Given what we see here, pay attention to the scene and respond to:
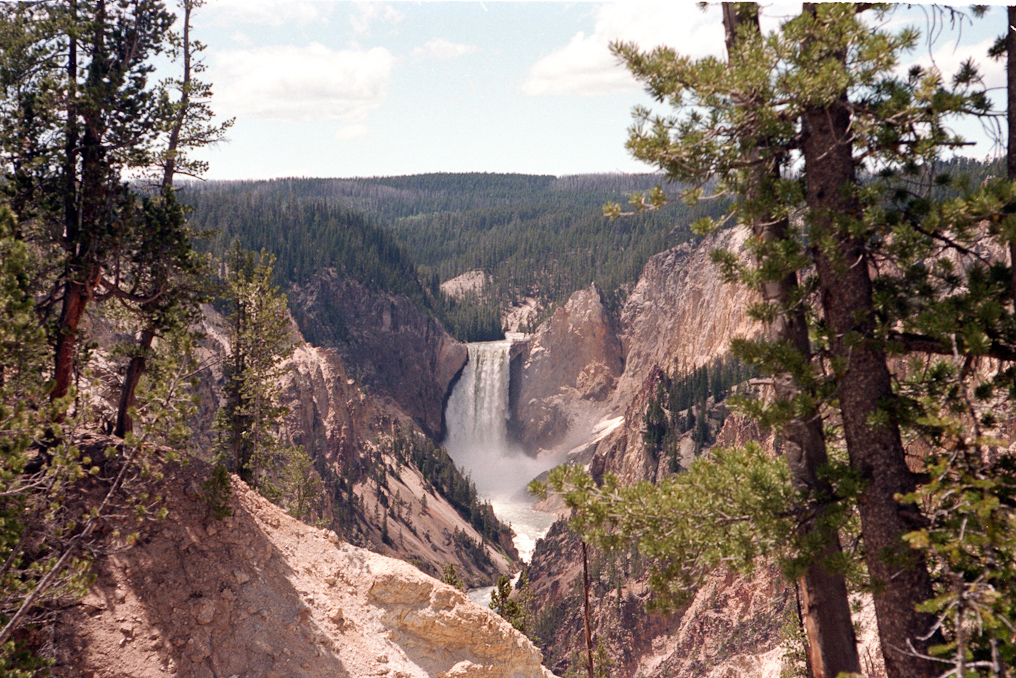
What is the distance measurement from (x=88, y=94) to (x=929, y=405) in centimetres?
1480

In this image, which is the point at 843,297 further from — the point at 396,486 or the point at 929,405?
the point at 396,486

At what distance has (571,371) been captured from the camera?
117188 mm

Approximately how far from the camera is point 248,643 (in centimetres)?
1462

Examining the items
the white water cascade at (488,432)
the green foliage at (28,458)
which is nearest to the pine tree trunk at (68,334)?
the green foliage at (28,458)

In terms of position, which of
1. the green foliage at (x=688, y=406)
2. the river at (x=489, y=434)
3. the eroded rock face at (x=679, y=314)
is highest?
the eroded rock face at (x=679, y=314)

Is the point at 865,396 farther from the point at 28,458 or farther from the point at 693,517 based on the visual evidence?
the point at 28,458

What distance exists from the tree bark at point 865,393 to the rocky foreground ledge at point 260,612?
1144cm

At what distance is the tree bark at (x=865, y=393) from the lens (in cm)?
673

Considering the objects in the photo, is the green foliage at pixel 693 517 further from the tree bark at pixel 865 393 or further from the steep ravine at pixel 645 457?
the tree bark at pixel 865 393

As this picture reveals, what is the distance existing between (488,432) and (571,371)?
17.8 meters

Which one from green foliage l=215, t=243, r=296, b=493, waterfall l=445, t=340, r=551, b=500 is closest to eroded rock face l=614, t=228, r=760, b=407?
waterfall l=445, t=340, r=551, b=500

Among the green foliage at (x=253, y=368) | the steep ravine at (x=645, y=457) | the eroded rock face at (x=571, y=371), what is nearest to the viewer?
the green foliage at (x=253, y=368)

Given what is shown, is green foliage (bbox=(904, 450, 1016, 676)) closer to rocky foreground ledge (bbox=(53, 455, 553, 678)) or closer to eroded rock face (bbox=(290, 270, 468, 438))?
rocky foreground ledge (bbox=(53, 455, 553, 678))

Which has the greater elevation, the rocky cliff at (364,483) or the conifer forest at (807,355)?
the conifer forest at (807,355)
